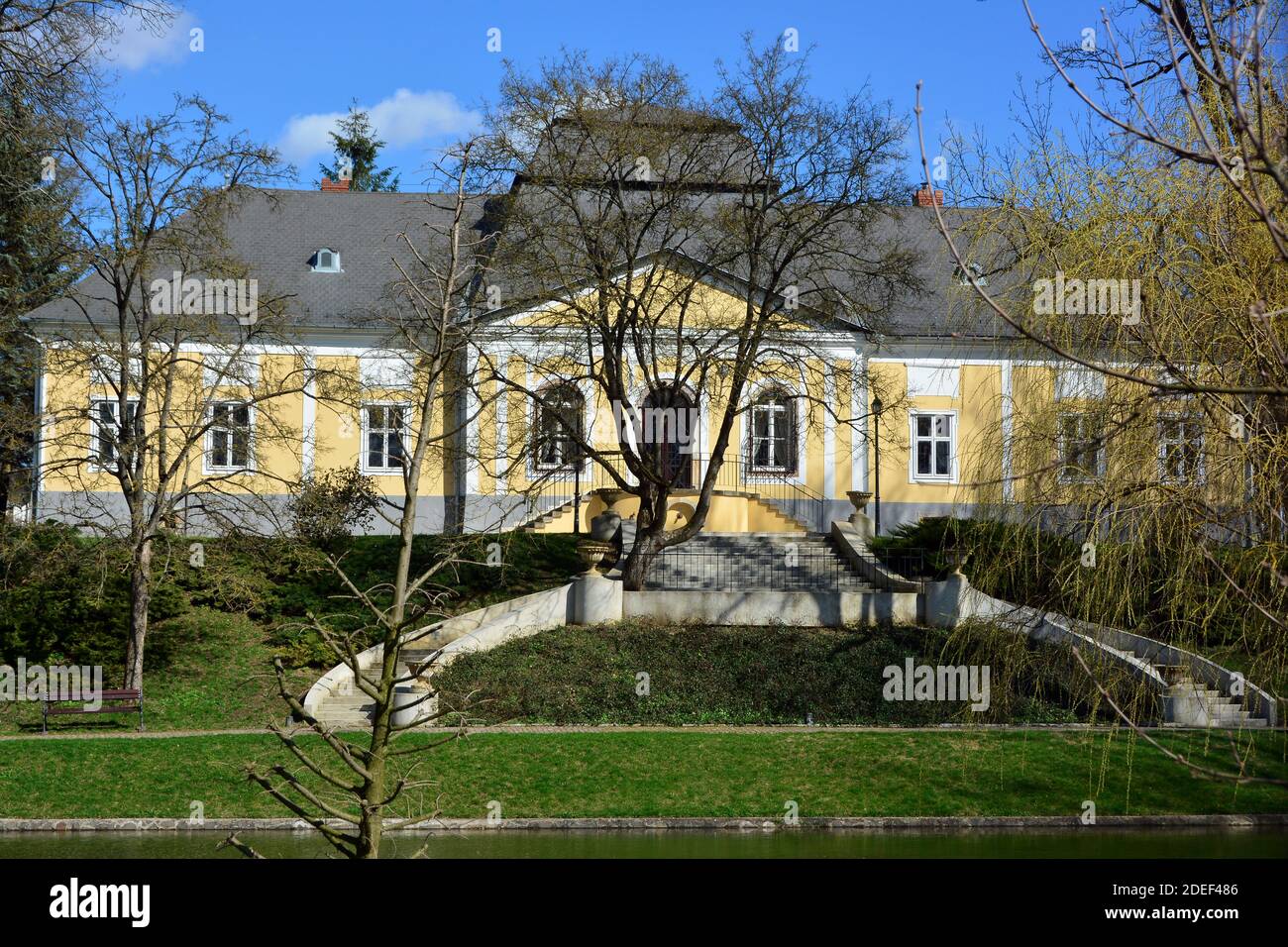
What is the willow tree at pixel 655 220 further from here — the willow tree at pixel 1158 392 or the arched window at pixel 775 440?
the willow tree at pixel 1158 392

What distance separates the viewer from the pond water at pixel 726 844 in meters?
15.2

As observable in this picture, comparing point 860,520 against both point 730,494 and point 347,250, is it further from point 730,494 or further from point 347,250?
point 347,250

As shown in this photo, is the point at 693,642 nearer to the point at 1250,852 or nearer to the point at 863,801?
the point at 863,801

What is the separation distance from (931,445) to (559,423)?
12.7m

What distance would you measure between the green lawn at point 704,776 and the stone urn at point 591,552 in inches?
327

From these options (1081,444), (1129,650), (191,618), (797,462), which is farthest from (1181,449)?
(797,462)

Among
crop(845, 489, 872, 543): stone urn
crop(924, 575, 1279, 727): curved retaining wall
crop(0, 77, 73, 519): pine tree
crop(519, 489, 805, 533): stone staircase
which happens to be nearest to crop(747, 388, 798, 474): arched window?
crop(519, 489, 805, 533): stone staircase

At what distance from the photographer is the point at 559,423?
2745 cm

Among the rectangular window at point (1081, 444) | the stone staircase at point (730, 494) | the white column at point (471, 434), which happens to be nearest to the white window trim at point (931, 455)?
the stone staircase at point (730, 494)

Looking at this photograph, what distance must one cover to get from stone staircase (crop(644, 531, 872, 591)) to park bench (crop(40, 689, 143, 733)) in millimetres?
10116

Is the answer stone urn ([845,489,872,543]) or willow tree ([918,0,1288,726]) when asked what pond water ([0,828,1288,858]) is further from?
stone urn ([845,489,872,543])

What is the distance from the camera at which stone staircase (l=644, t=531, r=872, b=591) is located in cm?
2759

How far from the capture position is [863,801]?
17.8 meters
